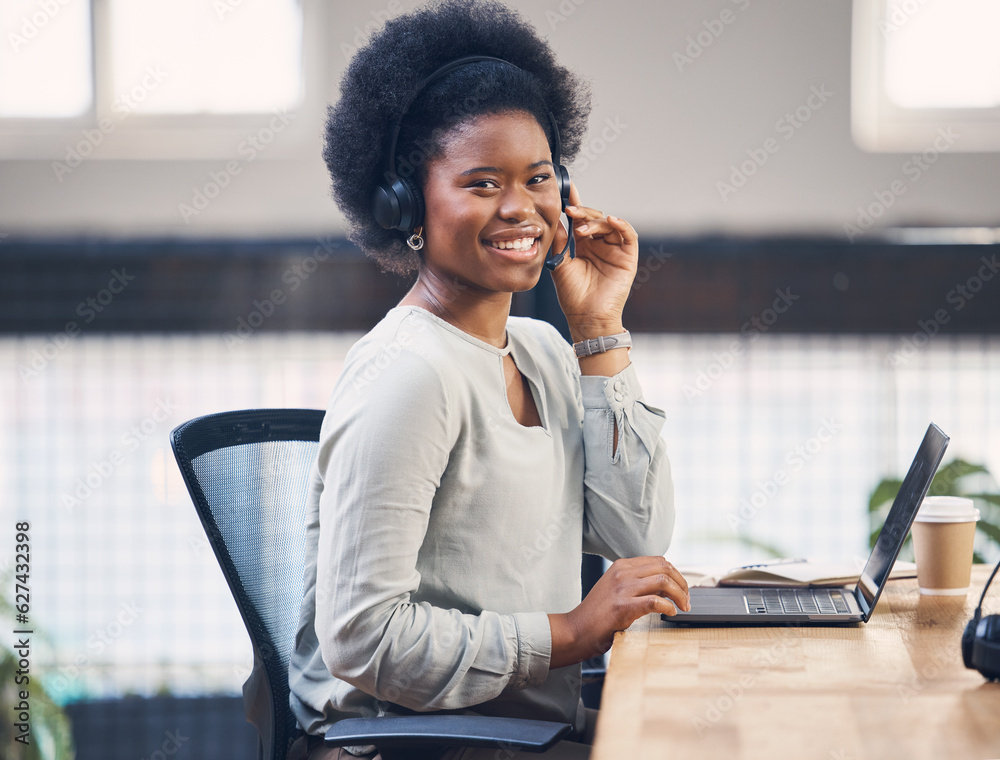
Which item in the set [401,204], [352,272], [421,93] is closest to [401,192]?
[401,204]

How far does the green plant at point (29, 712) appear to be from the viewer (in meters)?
1.95

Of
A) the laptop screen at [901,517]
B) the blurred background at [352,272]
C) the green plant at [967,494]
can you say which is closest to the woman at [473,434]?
the laptop screen at [901,517]

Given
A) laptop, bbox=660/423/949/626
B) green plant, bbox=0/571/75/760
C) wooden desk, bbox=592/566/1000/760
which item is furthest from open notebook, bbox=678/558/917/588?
green plant, bbox=0/571/75/760

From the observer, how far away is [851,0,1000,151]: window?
9.55 feet

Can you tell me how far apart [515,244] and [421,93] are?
21 centimetres

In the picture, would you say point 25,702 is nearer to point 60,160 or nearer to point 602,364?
point 602,364

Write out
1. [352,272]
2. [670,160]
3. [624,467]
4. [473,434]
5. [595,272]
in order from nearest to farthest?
[473,434], [624,467], [595,272], [352,272], [670,160]

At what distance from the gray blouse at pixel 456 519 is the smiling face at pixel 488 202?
A: 8cm

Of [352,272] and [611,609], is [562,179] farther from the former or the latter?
[352,272]

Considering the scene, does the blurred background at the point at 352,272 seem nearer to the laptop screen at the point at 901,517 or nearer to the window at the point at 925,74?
the window at the point at 925,74

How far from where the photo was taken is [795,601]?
108cm

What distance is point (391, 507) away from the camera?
2.96ft

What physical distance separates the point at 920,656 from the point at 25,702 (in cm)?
185

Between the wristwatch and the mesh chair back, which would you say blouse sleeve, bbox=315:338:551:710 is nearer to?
the mesh chair back
